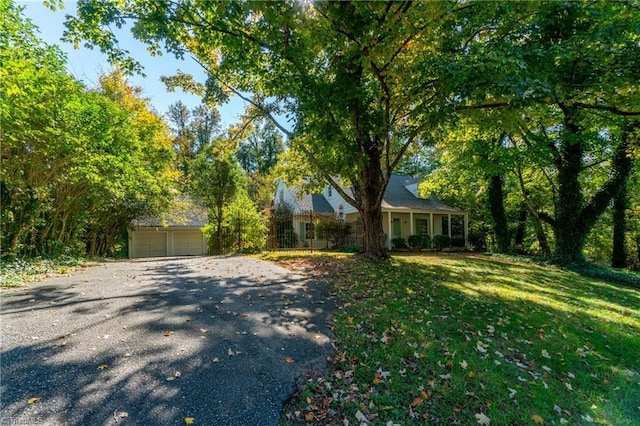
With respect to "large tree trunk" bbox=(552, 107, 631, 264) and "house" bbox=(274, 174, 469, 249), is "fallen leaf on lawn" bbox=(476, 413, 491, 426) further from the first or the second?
"house" bbox=(274, 174, 469, 249)

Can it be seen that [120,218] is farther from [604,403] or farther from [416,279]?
[604,403]

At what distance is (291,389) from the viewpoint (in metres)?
3.18

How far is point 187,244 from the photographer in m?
23.3

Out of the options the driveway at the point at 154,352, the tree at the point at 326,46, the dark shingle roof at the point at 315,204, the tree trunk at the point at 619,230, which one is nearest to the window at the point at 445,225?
the dark shingle roof at the point at 315,204

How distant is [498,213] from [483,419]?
56.2ft

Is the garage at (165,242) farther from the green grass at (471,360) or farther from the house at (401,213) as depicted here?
the green grass at (471,360)

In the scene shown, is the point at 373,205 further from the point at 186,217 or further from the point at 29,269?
the point at 186,217

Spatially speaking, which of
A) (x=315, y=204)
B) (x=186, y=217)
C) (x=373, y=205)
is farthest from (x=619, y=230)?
(x=186, y=217)

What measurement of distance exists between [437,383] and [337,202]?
57.1 ft

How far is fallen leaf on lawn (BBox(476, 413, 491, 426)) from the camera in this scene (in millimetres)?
3012

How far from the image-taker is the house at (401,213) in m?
19.6

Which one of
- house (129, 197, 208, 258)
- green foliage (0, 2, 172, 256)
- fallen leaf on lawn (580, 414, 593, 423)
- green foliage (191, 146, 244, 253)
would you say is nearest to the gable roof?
house (129, 197, 208, 258)

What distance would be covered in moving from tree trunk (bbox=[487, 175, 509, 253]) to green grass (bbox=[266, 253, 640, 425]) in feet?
35.8

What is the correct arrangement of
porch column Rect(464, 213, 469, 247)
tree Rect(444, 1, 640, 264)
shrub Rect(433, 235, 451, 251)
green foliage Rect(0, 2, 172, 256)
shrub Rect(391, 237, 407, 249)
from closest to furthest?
tree Rect(444, 1, 640, 264), green foliage Rect(0, 2, 172, 256), shrub Rect(391, 237, 407, 249), shrub Rect(433, 235, 451, 251), porch column Rect(464, 213, 469, 247)
